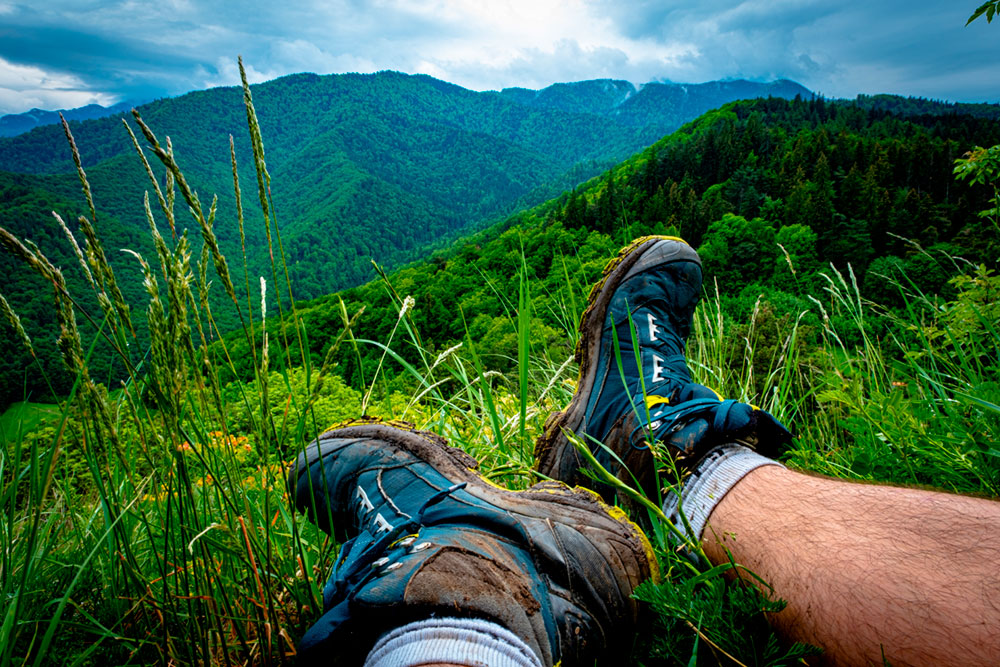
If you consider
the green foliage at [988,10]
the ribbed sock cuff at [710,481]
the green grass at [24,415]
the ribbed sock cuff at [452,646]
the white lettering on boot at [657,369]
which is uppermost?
the green foliage at [988,10]

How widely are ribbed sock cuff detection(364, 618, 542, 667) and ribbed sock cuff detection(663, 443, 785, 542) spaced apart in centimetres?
46

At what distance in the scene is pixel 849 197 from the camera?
36.4 meters

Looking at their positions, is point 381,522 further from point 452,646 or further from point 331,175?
point 331,175

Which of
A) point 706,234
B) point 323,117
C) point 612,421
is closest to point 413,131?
point 323,117

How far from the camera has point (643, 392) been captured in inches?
46.1

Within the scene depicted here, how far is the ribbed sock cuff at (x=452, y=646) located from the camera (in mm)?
668

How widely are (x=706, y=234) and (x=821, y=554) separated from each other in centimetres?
3907

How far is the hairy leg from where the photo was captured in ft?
2.08

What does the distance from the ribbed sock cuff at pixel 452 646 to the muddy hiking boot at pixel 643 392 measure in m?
0.37

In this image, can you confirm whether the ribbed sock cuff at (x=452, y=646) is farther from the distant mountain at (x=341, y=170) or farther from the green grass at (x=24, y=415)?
the distant mountain at (x=341, y=170)

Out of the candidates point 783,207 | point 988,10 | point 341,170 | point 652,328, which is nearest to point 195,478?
point 652,328

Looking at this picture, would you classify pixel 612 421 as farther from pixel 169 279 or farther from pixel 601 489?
pixel 169 279

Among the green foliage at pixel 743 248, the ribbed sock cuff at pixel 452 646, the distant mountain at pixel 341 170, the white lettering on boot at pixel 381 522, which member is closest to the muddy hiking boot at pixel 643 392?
the ribbed sock cuff at pixel 452 646

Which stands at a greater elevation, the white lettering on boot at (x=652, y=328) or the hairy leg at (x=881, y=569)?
the white lettering on boot at (x=652, y=328)
